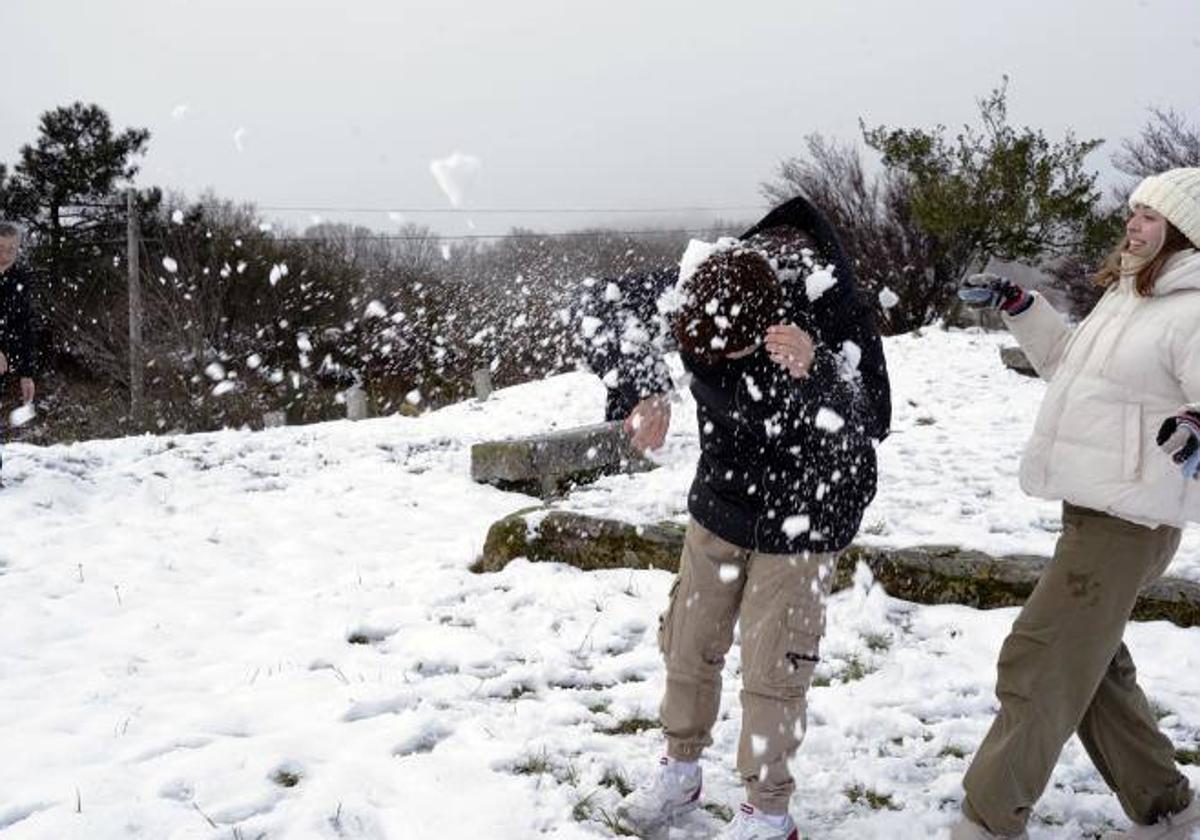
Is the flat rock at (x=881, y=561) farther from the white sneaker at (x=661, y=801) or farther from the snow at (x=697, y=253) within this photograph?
the snow at (x=697, y=253)

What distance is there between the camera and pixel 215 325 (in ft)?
82.6

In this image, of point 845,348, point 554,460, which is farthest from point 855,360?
point 554,460

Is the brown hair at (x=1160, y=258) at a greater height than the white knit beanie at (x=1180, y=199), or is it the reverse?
the white knit beanie at (x=1180, y=199)

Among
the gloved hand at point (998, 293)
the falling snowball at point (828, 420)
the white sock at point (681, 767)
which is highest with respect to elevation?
the gloved hand at point (998, 293)

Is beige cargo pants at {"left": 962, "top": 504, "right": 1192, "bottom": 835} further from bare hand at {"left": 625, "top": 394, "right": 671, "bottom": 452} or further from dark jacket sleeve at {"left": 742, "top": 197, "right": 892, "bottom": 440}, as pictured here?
bare hand at {"left": 625, "top": 394, "right": 671, "bottom": 452}

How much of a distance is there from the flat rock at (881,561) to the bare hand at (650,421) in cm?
179

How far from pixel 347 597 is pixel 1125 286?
3.59 metres

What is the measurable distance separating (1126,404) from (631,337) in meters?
1.30

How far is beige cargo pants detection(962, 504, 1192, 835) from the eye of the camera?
6.98ft

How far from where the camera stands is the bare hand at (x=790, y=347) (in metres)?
2.15

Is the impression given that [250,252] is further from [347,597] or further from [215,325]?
[347,597]

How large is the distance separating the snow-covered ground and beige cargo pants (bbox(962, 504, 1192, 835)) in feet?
0.90

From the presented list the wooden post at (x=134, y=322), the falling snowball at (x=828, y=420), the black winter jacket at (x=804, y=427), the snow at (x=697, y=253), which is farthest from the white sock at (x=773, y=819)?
the wooden post at (x=134, y=322)

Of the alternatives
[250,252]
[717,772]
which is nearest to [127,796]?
[717,772]
